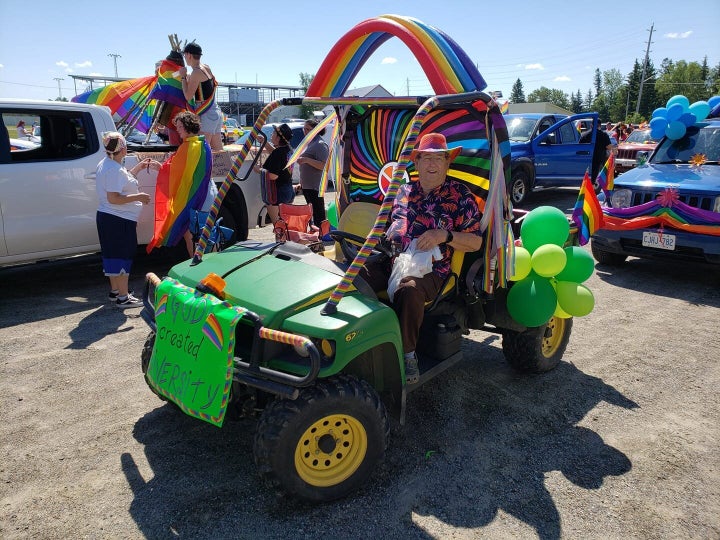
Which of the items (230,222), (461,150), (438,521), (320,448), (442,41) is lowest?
(438,521)

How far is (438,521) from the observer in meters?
2.72

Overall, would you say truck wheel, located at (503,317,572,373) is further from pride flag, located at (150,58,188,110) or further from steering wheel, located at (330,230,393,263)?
pride flag, located at (150,58,188,110)

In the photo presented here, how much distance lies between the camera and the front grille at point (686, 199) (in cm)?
621

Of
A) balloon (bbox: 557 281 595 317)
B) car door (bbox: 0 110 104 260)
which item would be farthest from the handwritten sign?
car door (bbox: 0 110 104 260)

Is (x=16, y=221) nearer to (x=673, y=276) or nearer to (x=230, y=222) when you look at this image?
(x=230, y=222)

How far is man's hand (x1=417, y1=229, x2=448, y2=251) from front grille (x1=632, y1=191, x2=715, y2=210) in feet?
15.1

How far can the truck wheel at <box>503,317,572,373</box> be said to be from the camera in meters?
4.11

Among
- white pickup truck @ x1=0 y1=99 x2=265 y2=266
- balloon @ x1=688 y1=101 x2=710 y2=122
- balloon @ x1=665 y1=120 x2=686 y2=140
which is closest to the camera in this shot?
white pickup truck @ x1=0 y1=99 x2=265 y2=266

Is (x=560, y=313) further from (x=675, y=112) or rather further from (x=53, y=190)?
(x=53, y=190)

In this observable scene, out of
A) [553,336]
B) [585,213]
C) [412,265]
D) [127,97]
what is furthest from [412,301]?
[127,97]

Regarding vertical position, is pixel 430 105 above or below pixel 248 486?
above

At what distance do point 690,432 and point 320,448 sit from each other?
2545mm

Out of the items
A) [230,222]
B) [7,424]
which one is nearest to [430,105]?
[7,424]

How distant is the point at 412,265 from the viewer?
3266 mm
